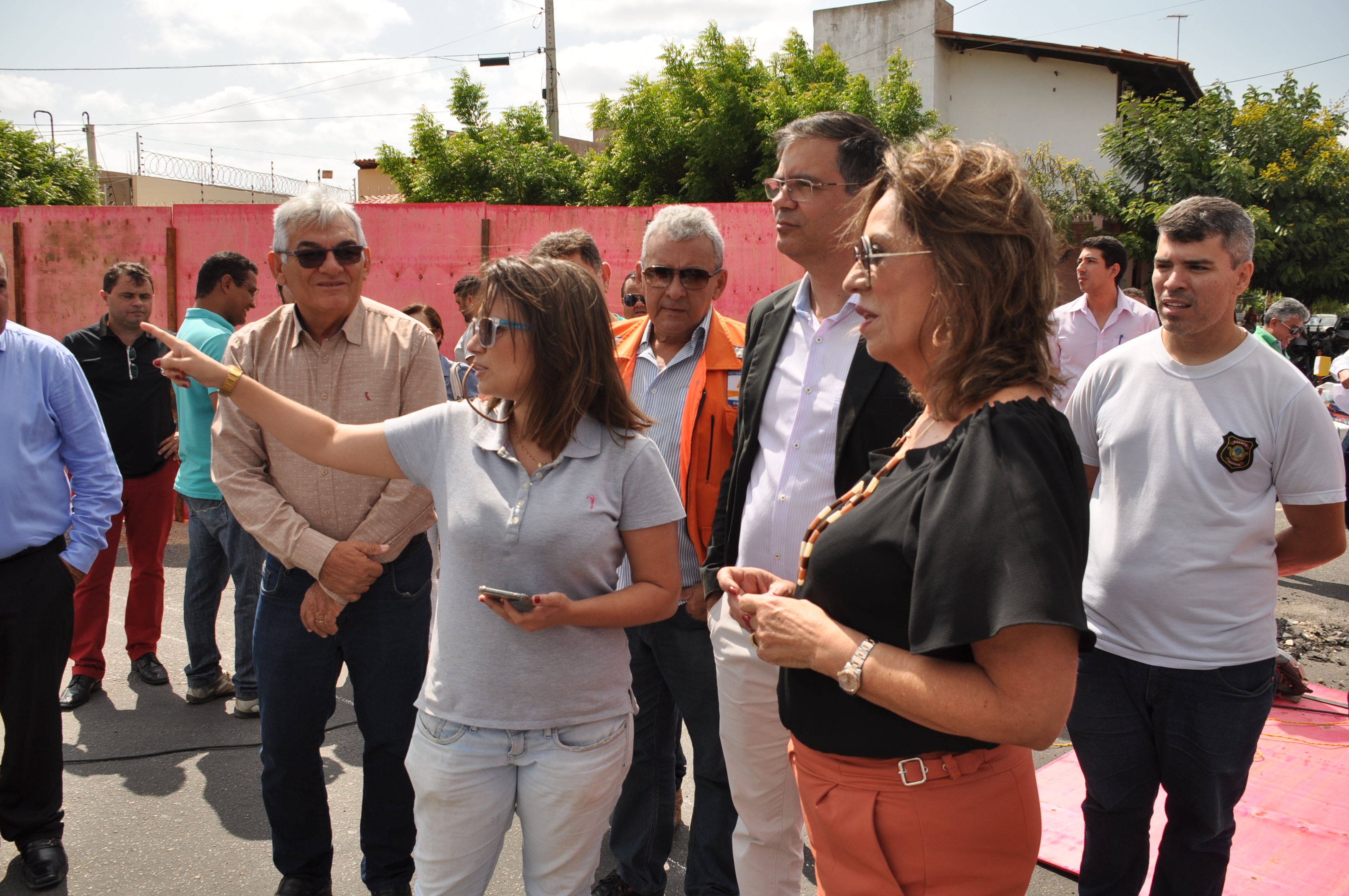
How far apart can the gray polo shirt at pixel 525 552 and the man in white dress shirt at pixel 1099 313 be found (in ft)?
14.9

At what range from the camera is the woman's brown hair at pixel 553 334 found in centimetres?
211

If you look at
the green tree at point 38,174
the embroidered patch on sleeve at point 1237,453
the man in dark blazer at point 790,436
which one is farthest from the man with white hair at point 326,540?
the green tree at point 38,174

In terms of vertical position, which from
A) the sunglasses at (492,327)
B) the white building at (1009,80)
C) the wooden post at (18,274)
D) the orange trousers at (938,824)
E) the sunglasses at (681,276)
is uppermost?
the white building at (1009,80)

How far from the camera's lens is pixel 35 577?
305 cm

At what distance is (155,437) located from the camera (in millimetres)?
5227

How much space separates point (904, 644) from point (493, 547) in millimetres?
1007

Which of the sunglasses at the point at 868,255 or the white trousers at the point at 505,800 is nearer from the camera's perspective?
the sunglasses at the point at 868,255

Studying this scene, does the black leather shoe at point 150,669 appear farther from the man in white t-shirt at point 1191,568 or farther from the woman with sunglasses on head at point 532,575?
the man in white t-shirt at point 1191,568

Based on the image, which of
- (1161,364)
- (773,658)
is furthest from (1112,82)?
(773,658)

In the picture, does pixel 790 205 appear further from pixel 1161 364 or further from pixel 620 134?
pixel 620 134

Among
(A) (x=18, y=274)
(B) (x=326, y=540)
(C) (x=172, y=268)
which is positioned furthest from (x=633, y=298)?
(A) (x=18, y=274)

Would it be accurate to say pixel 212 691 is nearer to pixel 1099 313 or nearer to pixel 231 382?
pixel 231 382

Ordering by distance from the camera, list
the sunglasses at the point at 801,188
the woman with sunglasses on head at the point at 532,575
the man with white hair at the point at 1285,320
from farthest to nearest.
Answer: the man with white hair at the point at 1285,320
the sunglasses at the point at 801,188
the woman with sunglasses on head at the point at 532,575

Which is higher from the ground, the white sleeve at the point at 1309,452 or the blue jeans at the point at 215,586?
the white sleeve at the point at 1309,452
